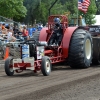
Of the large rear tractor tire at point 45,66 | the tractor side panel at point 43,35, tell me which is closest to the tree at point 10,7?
the tractor side panel at point 43,35

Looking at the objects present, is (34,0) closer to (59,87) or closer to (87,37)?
(87,37)

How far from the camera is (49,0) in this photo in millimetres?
60812

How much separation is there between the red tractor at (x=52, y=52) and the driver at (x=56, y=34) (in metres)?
0.11

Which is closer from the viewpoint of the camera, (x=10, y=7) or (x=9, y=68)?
(x=9, y=68)

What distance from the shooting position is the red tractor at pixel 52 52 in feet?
37.0

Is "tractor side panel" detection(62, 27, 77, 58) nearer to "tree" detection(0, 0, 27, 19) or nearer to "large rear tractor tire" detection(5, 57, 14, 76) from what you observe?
"large rear tractor tire" detection(5, 57, 14, 76)

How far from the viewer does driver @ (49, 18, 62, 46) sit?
43.3ft

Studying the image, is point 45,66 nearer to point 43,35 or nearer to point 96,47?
point 43,35

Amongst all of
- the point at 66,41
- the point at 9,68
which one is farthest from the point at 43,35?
the point at 9,68

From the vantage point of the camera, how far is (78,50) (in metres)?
12.9

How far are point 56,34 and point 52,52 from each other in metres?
0.90

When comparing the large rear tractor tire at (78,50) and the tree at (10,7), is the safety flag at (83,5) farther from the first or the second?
the large rear tractor tire at (78,50)

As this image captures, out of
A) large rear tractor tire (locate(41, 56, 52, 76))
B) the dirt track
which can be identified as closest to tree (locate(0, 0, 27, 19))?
large rear tractor tire (locate(41, 56, 52, 76))

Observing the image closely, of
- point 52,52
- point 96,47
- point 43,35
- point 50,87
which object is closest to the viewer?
point 50,87
